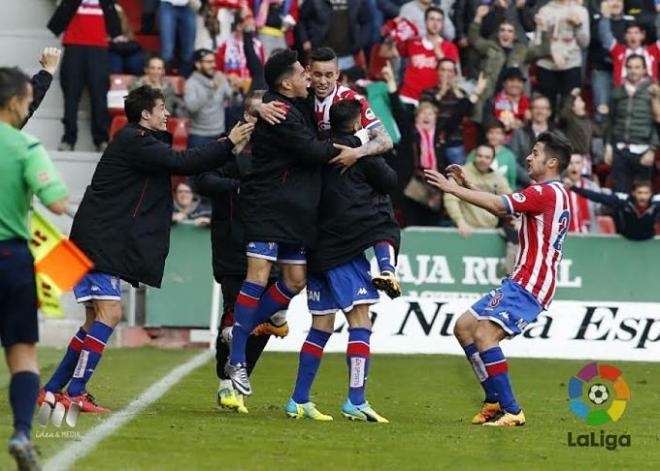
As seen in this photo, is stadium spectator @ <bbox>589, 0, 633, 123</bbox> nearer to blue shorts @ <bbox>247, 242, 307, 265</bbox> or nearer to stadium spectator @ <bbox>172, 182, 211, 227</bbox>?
stadium spectator @ <bbox>172, 182, 211, 227</bbox>

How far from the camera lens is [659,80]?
863 inches

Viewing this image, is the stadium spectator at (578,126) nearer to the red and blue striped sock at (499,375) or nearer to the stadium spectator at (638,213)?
the stadium spectator at (638,213)

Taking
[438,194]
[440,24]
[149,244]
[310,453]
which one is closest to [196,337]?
[438,194]

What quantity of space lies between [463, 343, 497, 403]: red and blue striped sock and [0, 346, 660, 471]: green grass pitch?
281mm

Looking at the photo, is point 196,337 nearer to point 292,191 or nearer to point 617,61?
point 617,61

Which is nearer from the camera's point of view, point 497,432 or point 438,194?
point 497,432

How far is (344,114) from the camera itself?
11.5m

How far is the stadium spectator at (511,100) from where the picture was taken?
21188mm

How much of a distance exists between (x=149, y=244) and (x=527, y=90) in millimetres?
11557

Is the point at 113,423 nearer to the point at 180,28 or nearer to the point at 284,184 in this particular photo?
the point at 284,184

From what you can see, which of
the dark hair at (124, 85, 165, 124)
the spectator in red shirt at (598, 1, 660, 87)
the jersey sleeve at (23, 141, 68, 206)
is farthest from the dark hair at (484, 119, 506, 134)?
the jersey sleeve at (23, 141, 68, 206)

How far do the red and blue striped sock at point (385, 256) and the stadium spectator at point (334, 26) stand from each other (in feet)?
31.3

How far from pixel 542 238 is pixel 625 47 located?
432 inches

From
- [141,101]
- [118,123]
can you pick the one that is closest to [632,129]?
[118,123]
